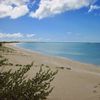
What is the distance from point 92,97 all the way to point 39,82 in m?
3.08

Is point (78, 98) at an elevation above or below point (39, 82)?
below

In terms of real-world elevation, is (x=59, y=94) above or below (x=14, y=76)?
below

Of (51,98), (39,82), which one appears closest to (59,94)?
(51,98)

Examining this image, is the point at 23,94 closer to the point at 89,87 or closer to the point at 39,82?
the point at 39,82

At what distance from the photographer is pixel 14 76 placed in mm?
4926

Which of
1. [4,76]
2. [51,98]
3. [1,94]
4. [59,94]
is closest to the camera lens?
[1,94]

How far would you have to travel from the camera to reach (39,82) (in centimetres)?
495

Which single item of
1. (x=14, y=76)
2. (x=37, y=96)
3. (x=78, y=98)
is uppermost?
(x=14, y=76)

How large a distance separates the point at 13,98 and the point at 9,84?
32cm

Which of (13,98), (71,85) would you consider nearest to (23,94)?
(13,98)

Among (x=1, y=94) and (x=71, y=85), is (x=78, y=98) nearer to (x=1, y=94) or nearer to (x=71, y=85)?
(x=71, y=85)

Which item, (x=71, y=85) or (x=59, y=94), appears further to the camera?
(x=71, y=85)

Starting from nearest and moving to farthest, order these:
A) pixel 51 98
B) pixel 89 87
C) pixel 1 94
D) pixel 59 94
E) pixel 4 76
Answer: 1. pixel 1 94
2. pixel 4 76
3. pixel 51 98
4. pixel 59 94
5. pixel 89 87

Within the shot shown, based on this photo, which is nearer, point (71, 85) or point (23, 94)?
point (23, 94)
